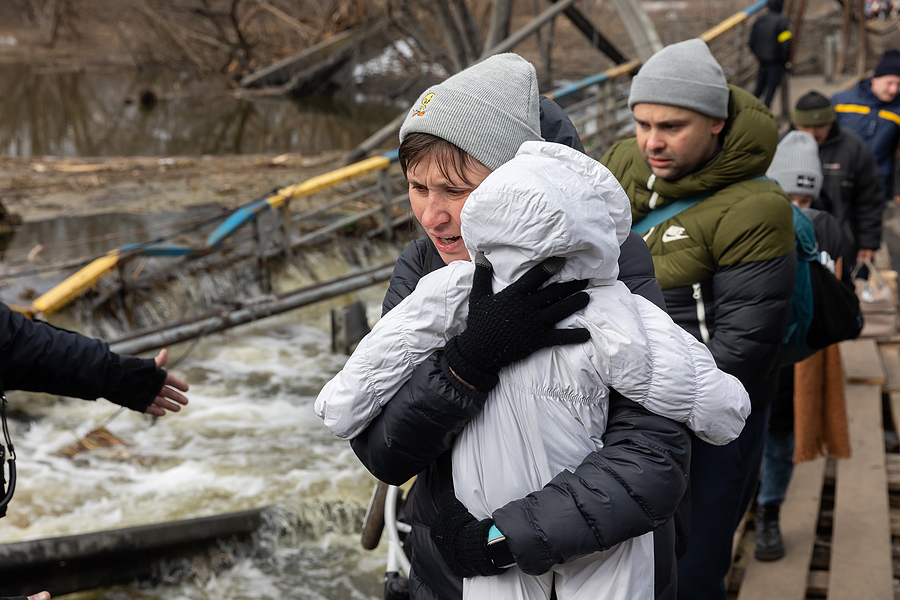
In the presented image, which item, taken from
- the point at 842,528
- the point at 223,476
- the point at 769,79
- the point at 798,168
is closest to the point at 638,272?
the point at 798,168

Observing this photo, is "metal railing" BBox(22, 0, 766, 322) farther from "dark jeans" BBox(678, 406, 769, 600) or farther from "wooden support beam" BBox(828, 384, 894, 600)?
"dark jeans" BBox(678, 406, 769, 600)

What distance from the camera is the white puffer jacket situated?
1351mm

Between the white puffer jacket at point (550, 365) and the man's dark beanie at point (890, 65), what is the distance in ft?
16.7

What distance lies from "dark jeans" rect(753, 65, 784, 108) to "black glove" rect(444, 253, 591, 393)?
962 centimetres

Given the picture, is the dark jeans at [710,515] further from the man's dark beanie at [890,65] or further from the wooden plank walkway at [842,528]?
the man's dark beanie at [890,65]

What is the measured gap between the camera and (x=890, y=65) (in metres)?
5.53

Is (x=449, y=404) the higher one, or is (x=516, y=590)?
(x=449, y=404)

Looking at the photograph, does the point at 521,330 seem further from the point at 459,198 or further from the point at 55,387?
the point at 55,387

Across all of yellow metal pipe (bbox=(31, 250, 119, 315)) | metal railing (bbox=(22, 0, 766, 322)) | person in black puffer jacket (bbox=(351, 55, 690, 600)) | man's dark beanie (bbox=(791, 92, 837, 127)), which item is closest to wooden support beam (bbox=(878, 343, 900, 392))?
man's dark beanie (bbox=(791, 92, 837, 127))

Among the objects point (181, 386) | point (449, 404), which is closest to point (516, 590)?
point (449, 404)

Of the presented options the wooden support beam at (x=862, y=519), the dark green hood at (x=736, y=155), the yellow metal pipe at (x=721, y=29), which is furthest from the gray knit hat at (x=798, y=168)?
the yellow metal pipe at (x=721, y=29)

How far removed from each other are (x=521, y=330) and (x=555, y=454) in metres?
0.25

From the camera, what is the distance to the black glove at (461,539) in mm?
1404

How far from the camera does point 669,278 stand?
244 cm
